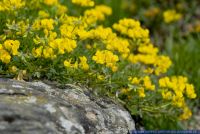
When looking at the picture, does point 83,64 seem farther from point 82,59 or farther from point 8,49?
point 8,49

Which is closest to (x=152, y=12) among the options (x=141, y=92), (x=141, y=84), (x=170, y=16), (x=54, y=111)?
(x=170, y=16)

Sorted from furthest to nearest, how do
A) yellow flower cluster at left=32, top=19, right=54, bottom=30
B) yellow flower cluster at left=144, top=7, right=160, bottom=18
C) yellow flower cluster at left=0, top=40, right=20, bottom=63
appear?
yellow flower cluster at left=144, top=7, right=160, bottom=18 → yellow flower cluster at left=32, top=19, right=54, bottom=30 → yellow flower cluster at left=0, top=40, right=20, bottom=63

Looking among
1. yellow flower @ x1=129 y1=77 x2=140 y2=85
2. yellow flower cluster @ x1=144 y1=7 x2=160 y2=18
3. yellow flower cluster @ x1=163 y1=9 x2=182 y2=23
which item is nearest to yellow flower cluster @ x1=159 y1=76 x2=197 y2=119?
yellow flower @ x1=129 y1=77 x2=140 y2=85

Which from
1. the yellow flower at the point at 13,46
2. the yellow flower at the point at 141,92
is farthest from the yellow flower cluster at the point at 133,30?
the yellow flower at the point at 13,46

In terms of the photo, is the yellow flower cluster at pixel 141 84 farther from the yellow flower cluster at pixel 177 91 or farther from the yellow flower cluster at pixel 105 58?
the yellow flower cluster at pixel 105 58

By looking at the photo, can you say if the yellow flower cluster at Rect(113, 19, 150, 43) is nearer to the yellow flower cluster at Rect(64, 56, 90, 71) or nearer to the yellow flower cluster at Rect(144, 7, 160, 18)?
the yellow flower cluster at Rect(64, 56, 90, 71)

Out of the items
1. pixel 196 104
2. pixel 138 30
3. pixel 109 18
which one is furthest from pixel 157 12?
pixel 138 30
